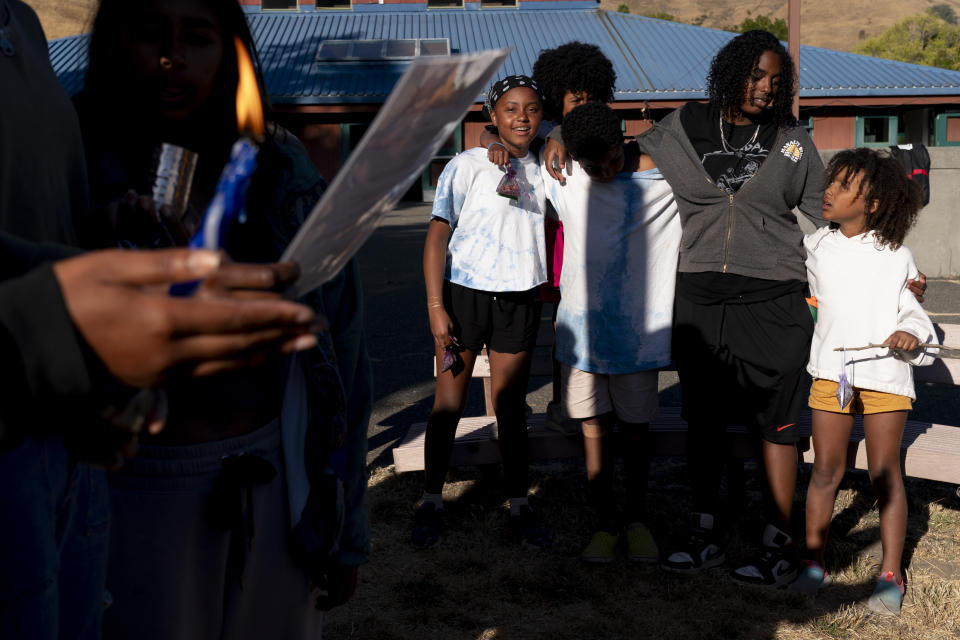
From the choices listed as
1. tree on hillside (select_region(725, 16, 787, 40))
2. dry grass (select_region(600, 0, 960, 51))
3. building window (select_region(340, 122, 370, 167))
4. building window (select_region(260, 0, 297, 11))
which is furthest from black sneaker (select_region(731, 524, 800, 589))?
dry grass (select_region(600, 0, 960, 51))

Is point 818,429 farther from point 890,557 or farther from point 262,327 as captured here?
point 262,327

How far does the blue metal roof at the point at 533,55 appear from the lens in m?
20.3

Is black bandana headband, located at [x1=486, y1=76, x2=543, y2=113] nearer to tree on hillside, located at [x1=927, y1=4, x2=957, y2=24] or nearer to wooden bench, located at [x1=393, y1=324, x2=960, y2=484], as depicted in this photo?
wooden bench, located at [x1=393, y1=324, x2=960, y2=484]

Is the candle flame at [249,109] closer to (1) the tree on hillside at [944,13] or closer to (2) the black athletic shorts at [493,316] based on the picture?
(2) the black athletic shorts at [493,316]

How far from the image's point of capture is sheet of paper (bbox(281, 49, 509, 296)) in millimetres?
875

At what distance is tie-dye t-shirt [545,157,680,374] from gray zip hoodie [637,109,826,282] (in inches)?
5.6

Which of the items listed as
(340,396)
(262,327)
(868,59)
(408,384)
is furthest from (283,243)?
(868,59)

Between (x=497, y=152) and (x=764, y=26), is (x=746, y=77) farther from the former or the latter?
(x=764, y=26)

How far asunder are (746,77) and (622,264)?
901mm

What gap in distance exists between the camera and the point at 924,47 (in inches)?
1660

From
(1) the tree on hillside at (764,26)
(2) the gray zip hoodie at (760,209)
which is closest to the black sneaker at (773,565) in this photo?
(2) the gray zip hoodie at (760,209)

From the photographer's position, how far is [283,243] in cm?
154

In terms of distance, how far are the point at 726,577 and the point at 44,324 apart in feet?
10.9

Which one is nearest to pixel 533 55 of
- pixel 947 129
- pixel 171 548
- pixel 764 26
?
pixel 947 129
